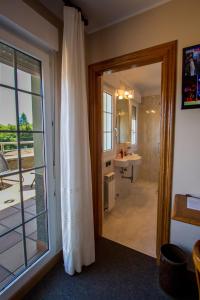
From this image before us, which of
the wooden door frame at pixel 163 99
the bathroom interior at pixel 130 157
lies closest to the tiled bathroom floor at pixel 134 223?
the bathroom interior at pixel 130 157

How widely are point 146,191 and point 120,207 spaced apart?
3.61 ft

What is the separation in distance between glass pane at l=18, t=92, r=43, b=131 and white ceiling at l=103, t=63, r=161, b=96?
1314 millimetres

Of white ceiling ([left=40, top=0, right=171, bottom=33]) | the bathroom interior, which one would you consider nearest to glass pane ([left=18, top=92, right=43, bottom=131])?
white ceiling ([left=40, top=0, right=171, bottom=33])

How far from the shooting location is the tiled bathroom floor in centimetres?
206

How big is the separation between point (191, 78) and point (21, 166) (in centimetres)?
162

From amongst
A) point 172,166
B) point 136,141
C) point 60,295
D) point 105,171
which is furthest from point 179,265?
point 136,141

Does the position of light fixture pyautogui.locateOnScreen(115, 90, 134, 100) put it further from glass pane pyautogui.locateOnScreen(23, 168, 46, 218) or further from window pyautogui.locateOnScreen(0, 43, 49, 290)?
glass pane pyautogui.locateOnScreen(23, 168, 46, 218)

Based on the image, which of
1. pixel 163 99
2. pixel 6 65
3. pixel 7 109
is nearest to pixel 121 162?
pixel 163 99

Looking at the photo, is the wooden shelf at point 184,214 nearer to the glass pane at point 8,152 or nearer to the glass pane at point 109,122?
the glass pane at point 8,152

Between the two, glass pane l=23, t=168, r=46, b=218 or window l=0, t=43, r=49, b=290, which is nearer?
window l=0, t=43, r=49, b=290

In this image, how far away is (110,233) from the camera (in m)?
2.25

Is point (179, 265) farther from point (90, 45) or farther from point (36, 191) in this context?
point (90, 45)

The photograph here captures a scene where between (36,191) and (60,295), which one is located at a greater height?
(36,191)

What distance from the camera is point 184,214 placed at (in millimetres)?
1141
